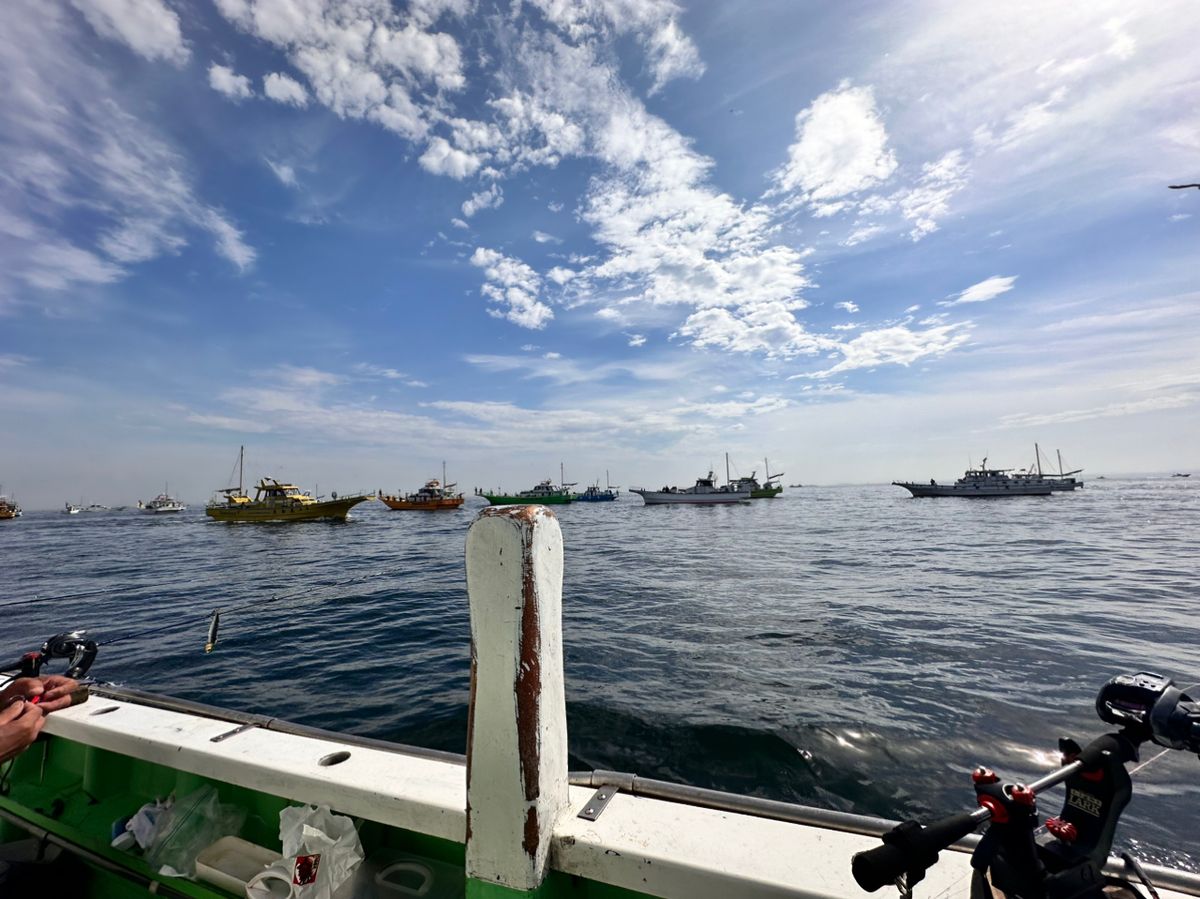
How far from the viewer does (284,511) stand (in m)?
43.5

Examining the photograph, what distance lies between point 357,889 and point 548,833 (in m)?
0.94

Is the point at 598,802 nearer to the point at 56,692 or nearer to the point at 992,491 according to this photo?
the point at 56,692

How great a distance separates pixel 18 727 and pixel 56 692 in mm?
555

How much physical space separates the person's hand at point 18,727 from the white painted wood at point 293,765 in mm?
451

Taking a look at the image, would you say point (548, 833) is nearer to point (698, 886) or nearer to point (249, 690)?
point (698, 886)

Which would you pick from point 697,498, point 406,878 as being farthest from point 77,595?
point 697,498

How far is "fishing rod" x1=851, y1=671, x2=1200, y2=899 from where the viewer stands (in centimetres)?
110

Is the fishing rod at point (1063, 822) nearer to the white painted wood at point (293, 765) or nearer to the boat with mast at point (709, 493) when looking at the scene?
the white painted wood at point (293, 765)

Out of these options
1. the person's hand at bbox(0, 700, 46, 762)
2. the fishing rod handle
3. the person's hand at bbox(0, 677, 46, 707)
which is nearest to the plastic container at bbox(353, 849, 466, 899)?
the person's hand at bbox(0, 700, 46, 762)

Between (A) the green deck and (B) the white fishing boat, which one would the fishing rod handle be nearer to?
(B) the white fishing boat

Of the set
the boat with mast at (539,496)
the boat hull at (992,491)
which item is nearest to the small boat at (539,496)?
the boat with mast at (539,496)

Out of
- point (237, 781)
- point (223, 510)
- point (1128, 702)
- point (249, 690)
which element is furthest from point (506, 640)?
point (223, 510)

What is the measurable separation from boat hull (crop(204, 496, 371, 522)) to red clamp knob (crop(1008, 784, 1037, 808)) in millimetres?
46901

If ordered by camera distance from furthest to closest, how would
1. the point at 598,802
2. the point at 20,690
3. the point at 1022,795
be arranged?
the point at 20,690 < the point at 598,802 < the point at 1022,795
